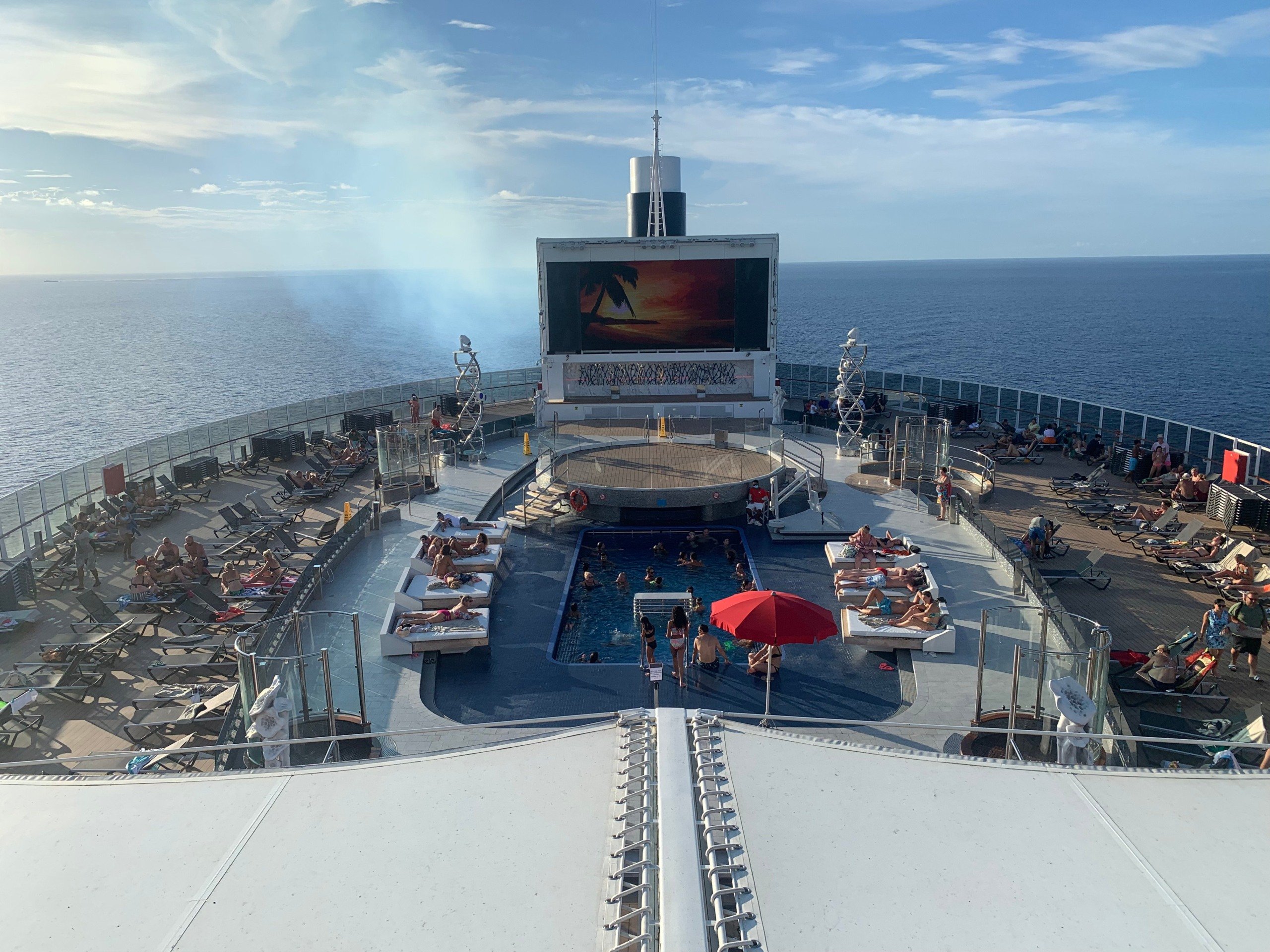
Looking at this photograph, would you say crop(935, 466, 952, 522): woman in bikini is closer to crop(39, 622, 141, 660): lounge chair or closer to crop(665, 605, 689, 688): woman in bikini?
crop(665, 605, 689, 688): woman in bikini

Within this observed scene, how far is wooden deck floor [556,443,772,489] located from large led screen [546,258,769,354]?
7.46 m

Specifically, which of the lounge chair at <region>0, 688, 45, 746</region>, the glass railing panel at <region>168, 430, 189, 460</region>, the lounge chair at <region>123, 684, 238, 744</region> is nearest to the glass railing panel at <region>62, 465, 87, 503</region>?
the glass railing panel at <region>168, 430, 189, 460</region>

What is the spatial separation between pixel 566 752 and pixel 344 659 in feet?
19.0

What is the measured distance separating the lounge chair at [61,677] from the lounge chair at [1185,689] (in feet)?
51.4

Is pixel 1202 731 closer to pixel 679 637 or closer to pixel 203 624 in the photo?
pixel 679 637

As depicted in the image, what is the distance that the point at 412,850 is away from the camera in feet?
→ 19.1

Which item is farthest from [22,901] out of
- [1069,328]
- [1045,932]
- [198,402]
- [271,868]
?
[1069,328]

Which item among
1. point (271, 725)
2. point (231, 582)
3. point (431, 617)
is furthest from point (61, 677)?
point (271, 725)

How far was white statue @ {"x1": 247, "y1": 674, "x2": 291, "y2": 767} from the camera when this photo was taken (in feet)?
29.6

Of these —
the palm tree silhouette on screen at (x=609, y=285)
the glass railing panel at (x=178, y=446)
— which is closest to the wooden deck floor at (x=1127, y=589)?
the palm tree silhouette on screen at (x=609, y=285)

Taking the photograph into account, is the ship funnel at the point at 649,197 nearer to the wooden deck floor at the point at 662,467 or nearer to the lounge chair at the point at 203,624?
Result: the wooden deck floor at the point at 662,467

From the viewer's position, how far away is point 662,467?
905 inches

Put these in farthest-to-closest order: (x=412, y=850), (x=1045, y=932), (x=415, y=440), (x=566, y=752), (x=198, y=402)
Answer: (x=198, y=402), (x=415, y=440), (x=566, y=752), (x=412, y=850), (x=1045, y=932)

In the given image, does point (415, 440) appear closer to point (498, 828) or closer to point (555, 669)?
point (555, 669)
